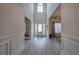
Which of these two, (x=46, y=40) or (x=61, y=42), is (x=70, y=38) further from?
(x=46, y=40)

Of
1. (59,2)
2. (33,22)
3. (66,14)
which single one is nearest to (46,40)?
(33,22)

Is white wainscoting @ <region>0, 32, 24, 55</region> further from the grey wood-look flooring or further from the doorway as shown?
the doorway

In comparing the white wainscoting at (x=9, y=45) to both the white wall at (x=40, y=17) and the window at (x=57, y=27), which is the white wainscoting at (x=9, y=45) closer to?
the white wall at (x=40, y=17)

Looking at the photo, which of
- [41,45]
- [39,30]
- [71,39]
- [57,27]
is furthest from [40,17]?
[71,39]

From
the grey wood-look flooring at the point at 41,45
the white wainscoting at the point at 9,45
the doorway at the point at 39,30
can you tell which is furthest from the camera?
the doorway at the point at 39,30

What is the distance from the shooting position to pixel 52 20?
2.16 metres

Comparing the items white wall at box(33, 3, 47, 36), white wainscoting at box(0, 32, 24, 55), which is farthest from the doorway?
white wainscoting at box(0, 32, 24, 55)

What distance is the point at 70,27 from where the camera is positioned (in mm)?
1870

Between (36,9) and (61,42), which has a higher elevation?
(36,9)

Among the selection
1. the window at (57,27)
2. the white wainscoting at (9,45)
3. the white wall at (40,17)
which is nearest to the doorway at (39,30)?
the white wall at (40,17)

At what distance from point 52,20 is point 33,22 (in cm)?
43

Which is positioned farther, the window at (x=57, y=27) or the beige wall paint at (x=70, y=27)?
the window at (x=57, y=27)

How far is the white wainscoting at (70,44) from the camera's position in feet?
5.66
